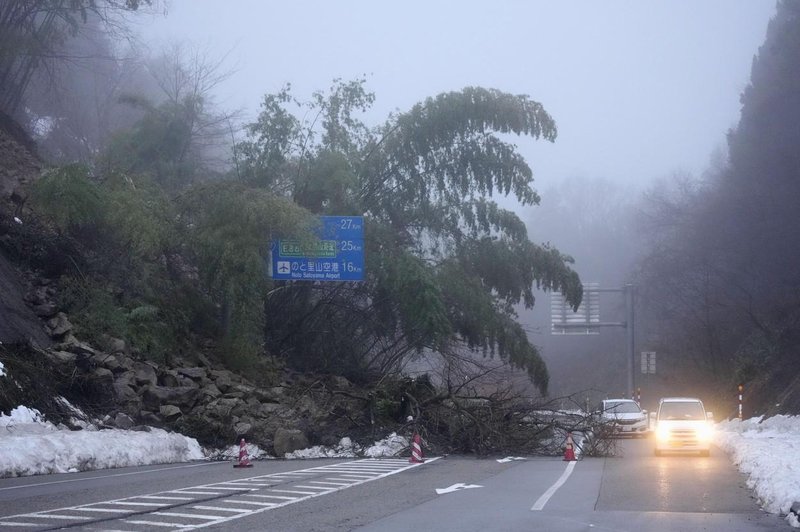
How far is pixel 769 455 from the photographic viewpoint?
2002 centimetres

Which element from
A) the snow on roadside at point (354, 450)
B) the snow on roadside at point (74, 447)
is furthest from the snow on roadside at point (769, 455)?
the snow on roadside at point (74, 447)

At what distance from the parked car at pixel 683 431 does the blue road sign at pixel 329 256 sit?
1088cm

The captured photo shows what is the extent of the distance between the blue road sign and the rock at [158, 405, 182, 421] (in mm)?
7037

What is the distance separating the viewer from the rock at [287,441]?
24.1 m

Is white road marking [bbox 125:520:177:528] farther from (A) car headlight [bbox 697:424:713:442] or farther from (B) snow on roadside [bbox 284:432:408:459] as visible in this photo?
(A) car headlight [bbox 697:424:713:442]

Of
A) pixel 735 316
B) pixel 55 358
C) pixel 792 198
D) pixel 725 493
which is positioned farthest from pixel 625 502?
pixel 735 316

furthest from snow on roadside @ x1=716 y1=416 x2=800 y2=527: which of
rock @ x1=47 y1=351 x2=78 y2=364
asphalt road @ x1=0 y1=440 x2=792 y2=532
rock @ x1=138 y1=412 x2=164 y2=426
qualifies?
rock @ x1=47 y1=351 x2=78 y2=364

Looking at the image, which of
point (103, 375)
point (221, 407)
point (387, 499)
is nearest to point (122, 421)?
point (103, 375)

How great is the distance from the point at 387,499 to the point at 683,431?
13040 mm

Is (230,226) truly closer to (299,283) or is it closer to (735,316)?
(299,283)

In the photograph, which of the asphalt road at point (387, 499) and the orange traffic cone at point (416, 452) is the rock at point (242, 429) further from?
the orange traffic cone at point (416, 452)

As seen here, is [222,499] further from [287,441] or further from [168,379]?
[168,379]

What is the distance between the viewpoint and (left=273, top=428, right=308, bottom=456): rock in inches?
950

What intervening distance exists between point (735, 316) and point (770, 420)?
17.2 metres
